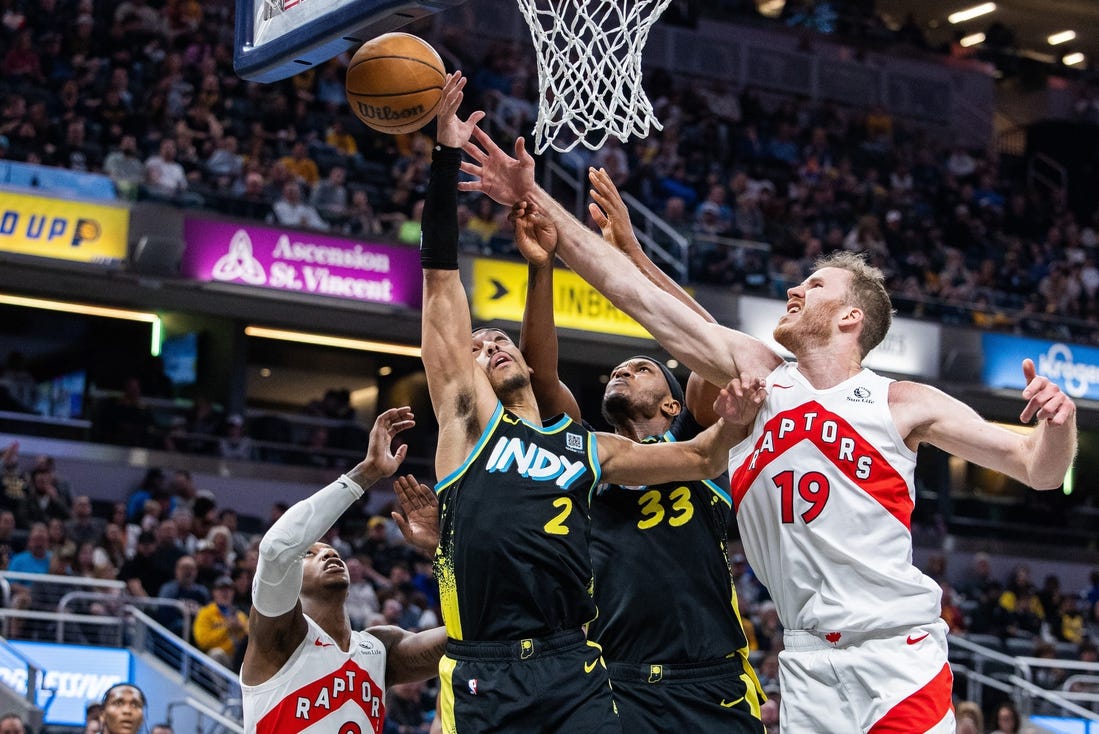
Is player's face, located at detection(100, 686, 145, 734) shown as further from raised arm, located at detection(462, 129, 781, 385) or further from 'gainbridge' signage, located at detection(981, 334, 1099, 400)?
'gainbridge' signage, located at detection(981, 334, 1099, 400)

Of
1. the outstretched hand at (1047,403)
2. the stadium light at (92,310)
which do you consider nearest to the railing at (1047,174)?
the stadium light at (92,310)

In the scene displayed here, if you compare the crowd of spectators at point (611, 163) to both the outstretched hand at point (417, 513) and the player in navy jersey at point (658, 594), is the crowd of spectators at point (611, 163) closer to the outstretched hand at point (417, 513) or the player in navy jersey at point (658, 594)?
the outstretched hand at point (417, 513)

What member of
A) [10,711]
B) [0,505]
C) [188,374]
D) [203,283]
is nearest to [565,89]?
[10,711]

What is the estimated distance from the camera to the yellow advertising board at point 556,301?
649 inches

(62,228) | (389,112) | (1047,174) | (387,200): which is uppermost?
(1047,174)

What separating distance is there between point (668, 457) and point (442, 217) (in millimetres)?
1109

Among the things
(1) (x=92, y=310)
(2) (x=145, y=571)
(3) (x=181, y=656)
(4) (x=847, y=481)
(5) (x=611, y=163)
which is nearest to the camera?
(4) (x=847, y=481)

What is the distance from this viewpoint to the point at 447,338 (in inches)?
183

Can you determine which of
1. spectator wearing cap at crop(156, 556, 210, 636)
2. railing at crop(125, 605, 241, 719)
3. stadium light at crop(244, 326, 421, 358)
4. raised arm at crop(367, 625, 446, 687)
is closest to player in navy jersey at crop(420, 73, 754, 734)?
raised arm at crop(367, 625, 446, 687)

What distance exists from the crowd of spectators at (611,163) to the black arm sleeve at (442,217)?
36.9 ft

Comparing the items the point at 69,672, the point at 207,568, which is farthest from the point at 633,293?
the point at 207,568

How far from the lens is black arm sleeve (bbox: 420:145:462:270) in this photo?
4719 millimetres

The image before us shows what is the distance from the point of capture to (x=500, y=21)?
23281mm

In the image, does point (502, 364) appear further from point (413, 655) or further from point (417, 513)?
point (413, 655)
